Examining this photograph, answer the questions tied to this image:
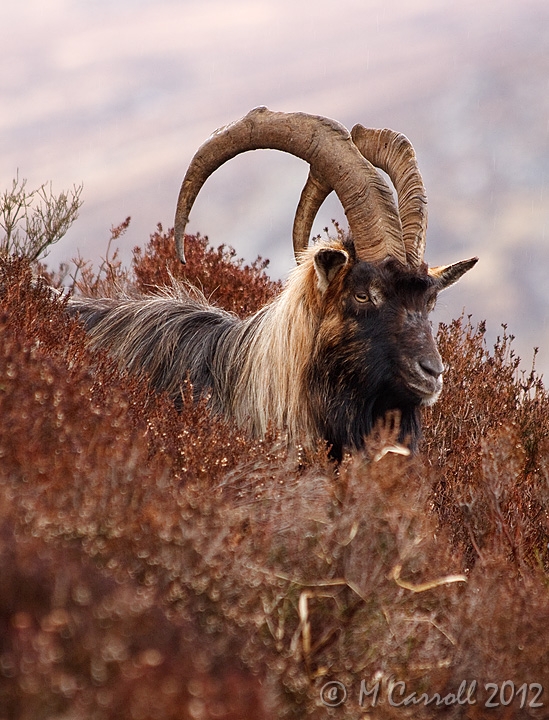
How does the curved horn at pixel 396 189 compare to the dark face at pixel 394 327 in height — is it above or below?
above

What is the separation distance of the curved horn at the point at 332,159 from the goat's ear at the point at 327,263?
Answer: 20cm

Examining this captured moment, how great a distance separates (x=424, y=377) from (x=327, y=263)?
34.1 inches

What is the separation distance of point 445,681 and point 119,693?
5.28ft

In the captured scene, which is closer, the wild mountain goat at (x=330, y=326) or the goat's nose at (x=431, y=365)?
the goat's nose at (x=431, y=365)

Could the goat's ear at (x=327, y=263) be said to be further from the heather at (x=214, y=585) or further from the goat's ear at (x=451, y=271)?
the heather at (x=214, y=585)

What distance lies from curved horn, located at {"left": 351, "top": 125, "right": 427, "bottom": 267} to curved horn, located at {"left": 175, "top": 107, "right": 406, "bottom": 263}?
23cm

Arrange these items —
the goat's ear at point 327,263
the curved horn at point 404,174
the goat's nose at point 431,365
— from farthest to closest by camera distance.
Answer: the curved horn at point 404,174 → the goat's ear at point 327,263 → the goat's nose at point 431,365

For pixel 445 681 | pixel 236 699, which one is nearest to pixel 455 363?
pixel 445 681

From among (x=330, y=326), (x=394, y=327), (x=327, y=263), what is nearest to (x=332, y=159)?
(x=327, y=263)

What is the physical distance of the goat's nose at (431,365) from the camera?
5.65 metres

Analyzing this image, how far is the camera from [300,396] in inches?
238

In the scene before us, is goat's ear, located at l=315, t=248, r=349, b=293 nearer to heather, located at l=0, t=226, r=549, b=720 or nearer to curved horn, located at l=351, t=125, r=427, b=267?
curved horn, located at l=351, t=125, r=427, b=267

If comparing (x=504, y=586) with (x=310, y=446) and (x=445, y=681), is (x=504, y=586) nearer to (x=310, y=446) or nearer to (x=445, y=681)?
(x=445, y=681)

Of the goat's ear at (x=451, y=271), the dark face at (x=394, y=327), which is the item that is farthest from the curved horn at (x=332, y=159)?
the goat's ear at (x=451, y=271)
